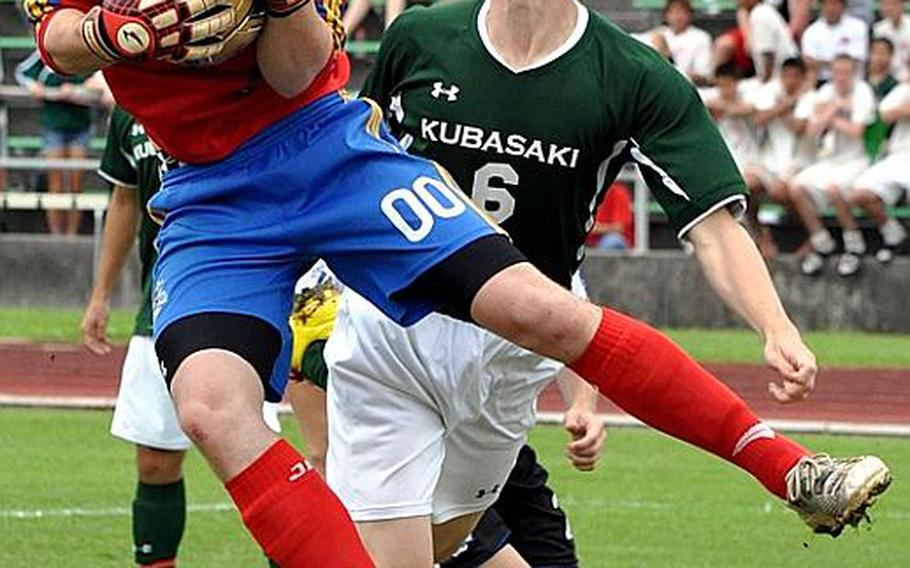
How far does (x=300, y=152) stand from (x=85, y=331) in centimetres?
→ 381

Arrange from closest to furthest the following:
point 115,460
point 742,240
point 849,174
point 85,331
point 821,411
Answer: point 742,240, point 85,331, point 115,460, point 821,411, point 849,174

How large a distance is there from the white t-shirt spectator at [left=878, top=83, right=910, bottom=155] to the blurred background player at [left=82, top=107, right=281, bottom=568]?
10.6 m

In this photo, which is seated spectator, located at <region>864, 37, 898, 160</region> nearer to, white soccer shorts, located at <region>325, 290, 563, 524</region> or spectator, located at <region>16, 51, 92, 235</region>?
spectator, located at <region>16, 51, 92, 235</region>

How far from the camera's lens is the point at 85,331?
A: 9336 mm

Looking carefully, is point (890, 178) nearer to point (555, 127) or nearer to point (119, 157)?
point (119, 157)

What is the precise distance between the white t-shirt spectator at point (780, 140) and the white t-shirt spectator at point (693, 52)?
643mm

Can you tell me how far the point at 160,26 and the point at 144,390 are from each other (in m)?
3.44

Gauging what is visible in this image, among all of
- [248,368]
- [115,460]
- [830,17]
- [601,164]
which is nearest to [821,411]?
[115,460]

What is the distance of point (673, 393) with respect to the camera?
18.0 feet

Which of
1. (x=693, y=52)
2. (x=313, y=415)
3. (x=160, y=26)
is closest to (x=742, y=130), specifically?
(x=693, y=52)

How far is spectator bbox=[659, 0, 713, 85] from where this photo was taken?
777 inches

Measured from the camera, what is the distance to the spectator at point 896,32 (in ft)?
62.6

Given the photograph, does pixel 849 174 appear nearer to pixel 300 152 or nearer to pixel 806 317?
pixel 806 317

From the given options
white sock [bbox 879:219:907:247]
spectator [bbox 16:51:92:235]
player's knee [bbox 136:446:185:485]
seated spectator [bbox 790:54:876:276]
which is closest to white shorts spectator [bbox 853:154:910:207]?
seated spectator [bbox 790:54:876:276]
